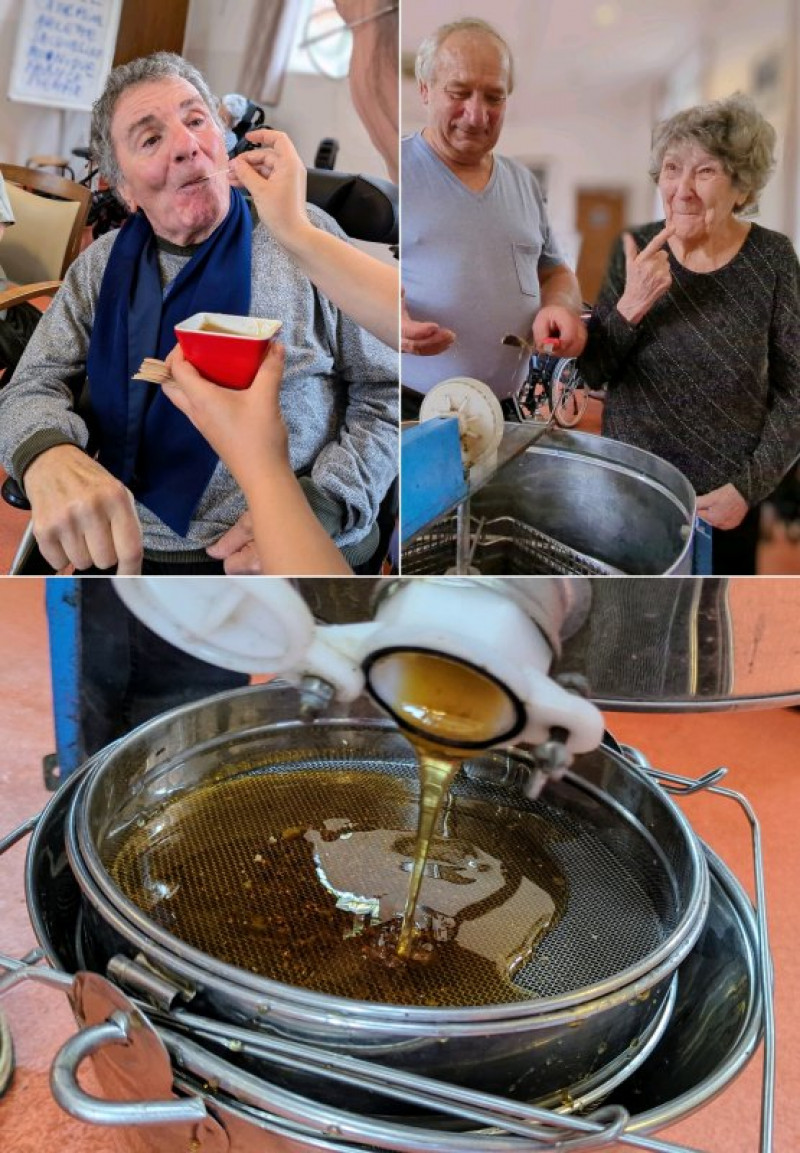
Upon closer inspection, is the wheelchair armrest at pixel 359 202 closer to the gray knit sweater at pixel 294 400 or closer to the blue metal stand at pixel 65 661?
the gray knit sweater at pixel 294 400

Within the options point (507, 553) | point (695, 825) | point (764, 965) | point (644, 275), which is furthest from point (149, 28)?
point (695, 825)

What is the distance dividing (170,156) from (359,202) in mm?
225

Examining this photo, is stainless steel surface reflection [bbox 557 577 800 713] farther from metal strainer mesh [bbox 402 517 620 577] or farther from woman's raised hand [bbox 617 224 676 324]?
woman's raised hand [bbox 617 224 676 324]

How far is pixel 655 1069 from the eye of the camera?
3.00ft

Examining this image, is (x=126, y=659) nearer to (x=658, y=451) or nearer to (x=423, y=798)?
(x=423, y=798)

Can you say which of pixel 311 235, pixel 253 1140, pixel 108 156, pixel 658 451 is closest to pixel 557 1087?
pixel 253 1140

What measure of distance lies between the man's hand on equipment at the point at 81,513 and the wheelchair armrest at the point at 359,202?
0.42 m

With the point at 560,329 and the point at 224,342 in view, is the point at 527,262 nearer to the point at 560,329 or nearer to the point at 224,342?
the point at 560,329

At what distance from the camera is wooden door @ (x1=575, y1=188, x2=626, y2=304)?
115 centimetres

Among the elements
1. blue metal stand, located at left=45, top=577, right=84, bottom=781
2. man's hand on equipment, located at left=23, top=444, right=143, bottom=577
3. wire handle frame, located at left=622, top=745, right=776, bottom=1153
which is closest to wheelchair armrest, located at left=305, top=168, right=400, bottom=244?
man's hand on equipment, located at left=23, top=444, right=143, bottom=577

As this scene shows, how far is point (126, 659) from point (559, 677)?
679 mm

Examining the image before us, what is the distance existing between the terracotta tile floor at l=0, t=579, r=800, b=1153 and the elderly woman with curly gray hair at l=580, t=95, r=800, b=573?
0.34 meters

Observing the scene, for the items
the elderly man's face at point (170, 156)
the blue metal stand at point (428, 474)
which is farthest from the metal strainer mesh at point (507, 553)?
the elderly man's face at point (170, 156)

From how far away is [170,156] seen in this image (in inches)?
45.5
